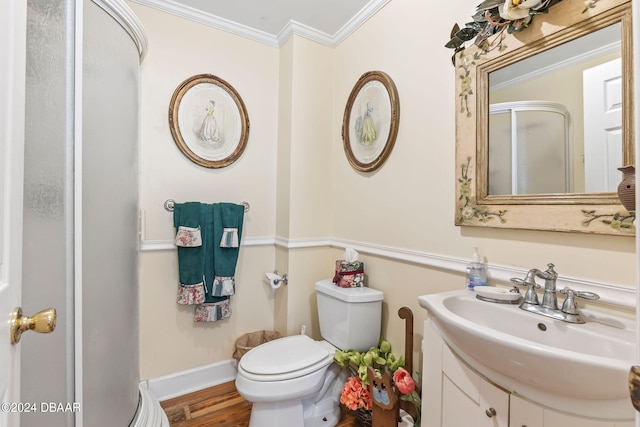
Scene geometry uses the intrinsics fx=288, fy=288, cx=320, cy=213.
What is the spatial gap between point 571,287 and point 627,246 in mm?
190

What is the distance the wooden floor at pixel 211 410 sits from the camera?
157 cm

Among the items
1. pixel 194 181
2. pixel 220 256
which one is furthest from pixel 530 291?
pixel 194 181

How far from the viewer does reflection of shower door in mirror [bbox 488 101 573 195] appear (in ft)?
3.19

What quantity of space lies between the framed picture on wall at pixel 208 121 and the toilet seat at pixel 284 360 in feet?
3.89

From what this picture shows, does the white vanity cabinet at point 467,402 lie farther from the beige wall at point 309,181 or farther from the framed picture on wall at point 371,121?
the framed picture on wall at point 371,121

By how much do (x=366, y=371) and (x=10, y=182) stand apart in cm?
144

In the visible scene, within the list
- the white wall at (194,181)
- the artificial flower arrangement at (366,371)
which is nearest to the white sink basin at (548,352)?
the artificial flower arrangement at (366,371)

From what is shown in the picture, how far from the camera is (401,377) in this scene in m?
1.28

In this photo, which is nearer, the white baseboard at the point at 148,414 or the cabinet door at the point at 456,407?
the cabinet door at the point at 456,407

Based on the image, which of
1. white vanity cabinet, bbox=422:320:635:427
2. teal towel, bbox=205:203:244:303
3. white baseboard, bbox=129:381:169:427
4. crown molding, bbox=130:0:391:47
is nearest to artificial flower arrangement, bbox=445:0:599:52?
crown molding, bbox=130:0:391:47

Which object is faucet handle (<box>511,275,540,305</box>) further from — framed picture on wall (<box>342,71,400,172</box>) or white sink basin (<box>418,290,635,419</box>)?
framed picture on wall (<box>342,71,400,172</box>)

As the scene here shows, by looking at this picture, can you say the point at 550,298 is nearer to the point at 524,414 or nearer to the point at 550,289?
the point at 550,289

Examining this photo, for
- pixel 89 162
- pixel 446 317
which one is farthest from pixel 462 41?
pixel 89 162

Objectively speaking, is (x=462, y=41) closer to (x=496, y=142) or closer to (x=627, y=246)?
(x=496, y=142)
